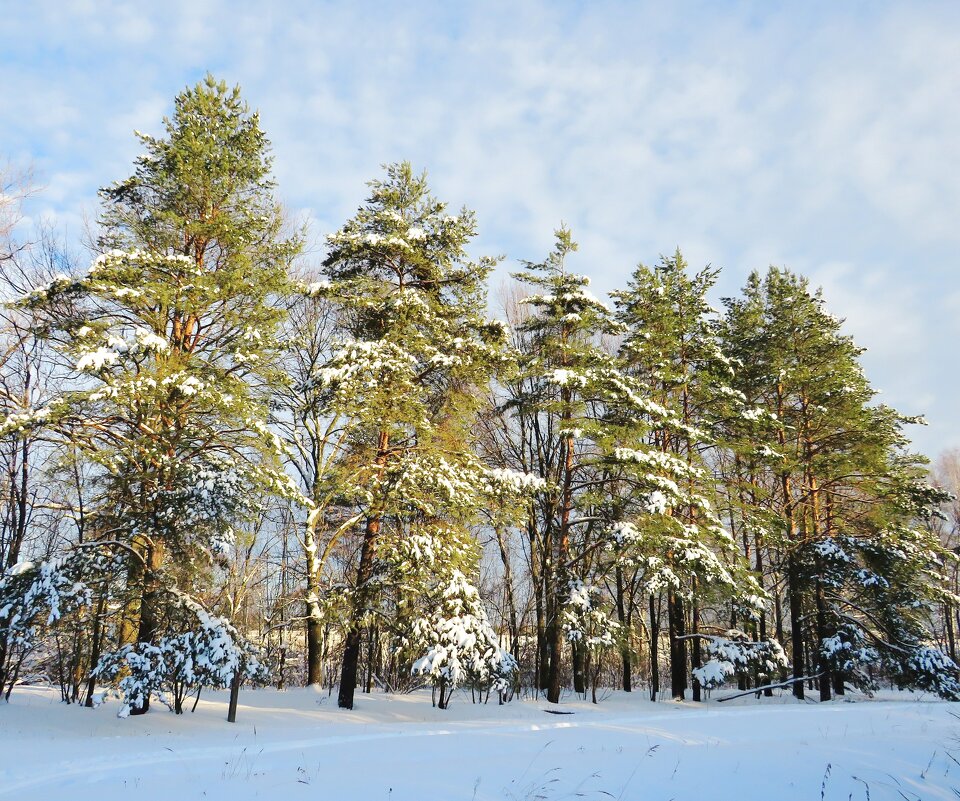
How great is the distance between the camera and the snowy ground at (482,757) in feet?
21.0

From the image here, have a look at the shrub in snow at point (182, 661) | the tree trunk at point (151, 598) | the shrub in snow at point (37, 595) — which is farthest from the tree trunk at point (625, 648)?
the shrub in snow at point (37, 595)

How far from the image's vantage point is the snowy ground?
6406mm

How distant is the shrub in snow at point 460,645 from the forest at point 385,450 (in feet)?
0.22

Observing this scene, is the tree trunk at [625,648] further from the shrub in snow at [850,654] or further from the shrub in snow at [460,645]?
the shrub in snow at [850,654]

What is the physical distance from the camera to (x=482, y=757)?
791 centimetres

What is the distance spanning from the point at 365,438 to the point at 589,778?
1143 cm

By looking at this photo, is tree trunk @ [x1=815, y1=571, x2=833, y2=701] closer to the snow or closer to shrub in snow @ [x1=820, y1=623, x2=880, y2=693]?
shrub in snow @ [x1=820, y1=623, x2=880, y2=693]

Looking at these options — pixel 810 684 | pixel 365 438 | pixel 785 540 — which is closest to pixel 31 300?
pixel 365 438

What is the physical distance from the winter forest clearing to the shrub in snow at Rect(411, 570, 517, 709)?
7cm

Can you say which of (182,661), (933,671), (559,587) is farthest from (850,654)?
(182,661)

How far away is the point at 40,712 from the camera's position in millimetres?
12375

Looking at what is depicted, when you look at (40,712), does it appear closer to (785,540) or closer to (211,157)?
(211,157)

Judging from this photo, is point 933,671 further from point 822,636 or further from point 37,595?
point 37,595

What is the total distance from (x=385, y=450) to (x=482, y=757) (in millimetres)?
8541
